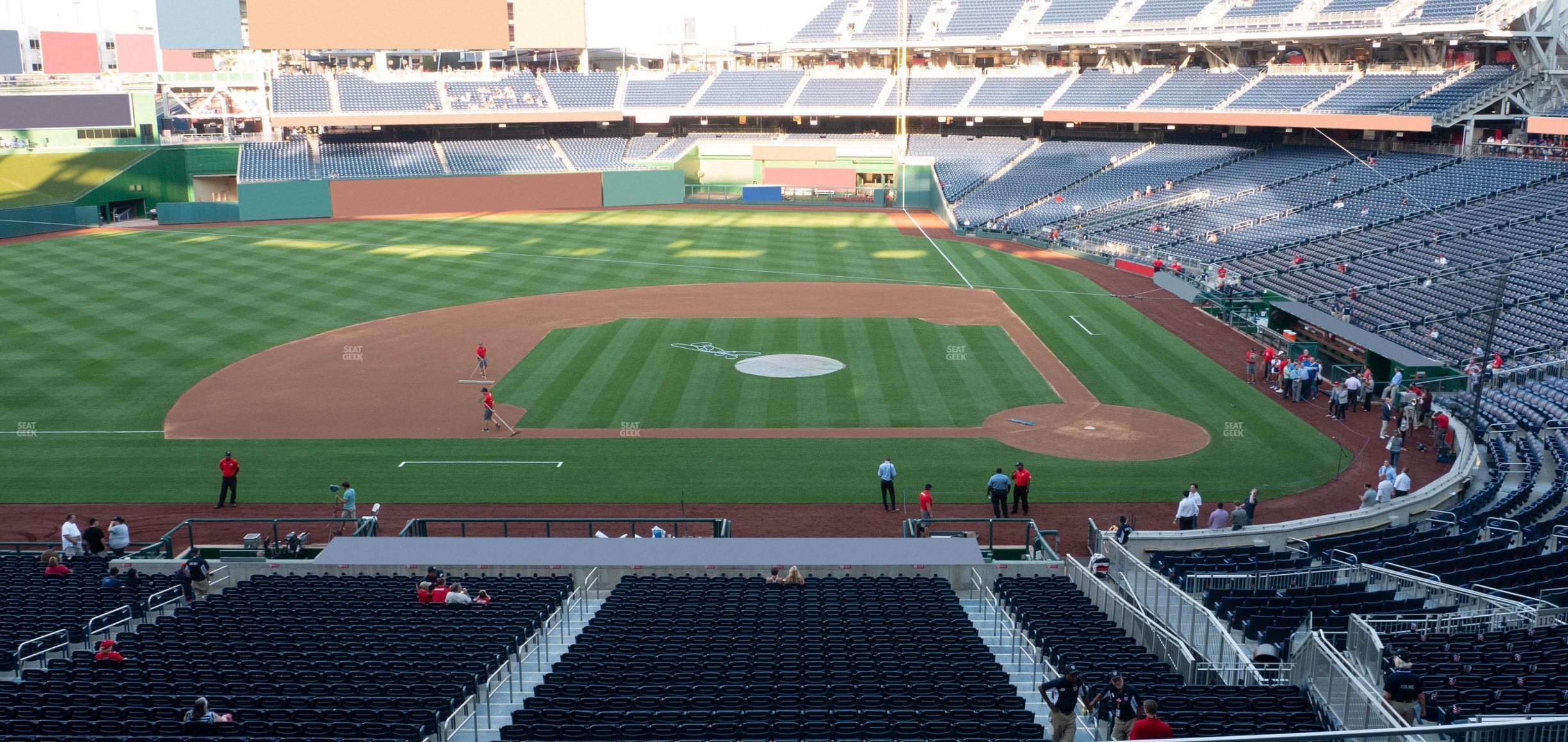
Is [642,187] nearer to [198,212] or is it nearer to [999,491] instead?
[198,212]

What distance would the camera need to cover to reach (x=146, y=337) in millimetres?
34250

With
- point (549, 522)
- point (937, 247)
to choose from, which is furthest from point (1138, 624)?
point (937, 247)

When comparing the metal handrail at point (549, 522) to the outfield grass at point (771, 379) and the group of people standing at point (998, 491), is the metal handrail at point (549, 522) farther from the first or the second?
the outfield grass at point (771, 379)

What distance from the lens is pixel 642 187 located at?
70.7 m

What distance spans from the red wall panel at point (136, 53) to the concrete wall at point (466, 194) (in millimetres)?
75729

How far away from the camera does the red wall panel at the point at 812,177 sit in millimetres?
74375

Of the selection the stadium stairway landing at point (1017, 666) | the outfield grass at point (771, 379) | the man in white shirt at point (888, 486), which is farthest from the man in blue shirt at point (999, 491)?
the outfield grass at point (771, 379)

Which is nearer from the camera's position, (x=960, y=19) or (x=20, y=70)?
(x=960, y=19)

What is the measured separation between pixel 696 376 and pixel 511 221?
116 ft

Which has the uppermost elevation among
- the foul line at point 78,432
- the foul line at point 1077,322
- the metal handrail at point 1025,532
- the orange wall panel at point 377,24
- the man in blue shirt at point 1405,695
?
the orange wall panel at point 377,24

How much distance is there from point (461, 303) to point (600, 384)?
1226 cm

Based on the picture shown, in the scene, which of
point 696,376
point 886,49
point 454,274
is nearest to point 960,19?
point 886,49

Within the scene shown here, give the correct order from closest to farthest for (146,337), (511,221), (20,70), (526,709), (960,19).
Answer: (526,709)
(146,337)
(511,221)
(960,19)
(20,70)

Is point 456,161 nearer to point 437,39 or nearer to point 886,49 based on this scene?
point 437,39
